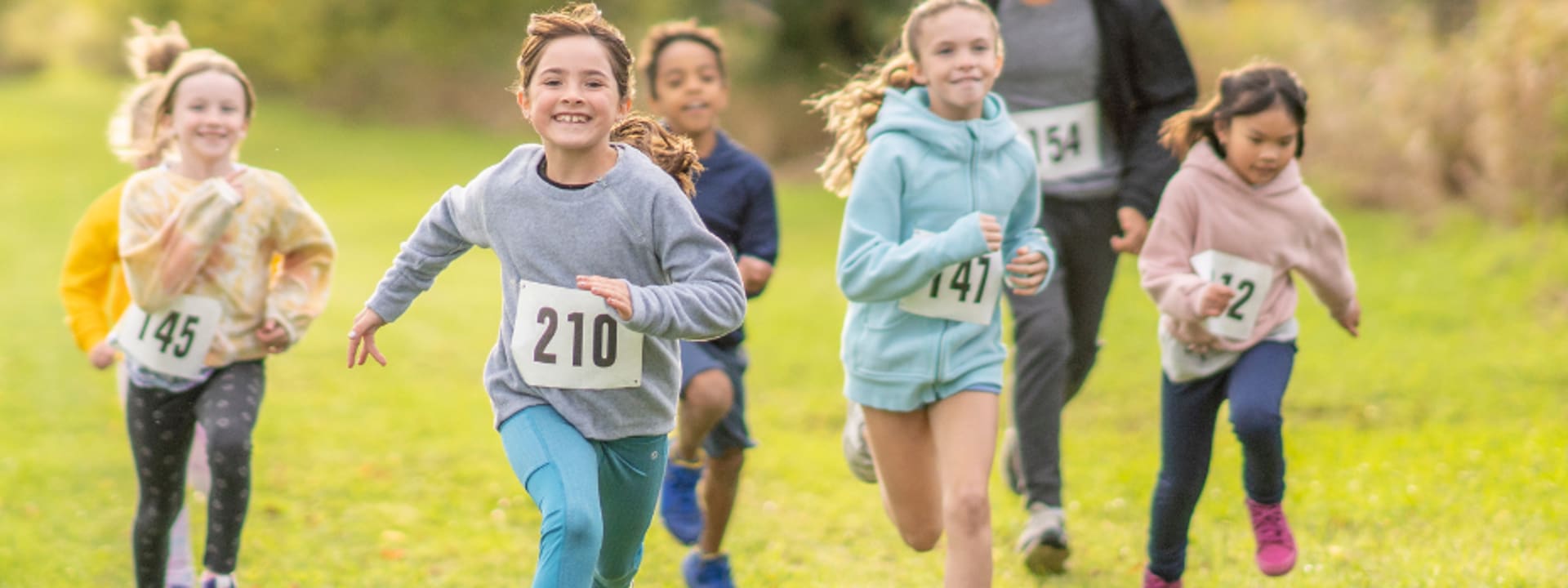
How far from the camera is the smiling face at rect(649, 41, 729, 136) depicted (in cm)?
586

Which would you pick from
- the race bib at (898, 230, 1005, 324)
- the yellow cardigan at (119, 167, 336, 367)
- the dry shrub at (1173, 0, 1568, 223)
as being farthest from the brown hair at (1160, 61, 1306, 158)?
the dry shrub at (1173, 0, 1568, 223)

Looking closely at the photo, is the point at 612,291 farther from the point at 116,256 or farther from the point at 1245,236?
the point at 116,256

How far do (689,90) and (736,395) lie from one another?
3.45 ft

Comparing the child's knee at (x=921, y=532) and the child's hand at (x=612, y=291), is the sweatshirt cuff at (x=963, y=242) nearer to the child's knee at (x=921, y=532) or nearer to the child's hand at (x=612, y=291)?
the child's knee at (x=921, y=532)

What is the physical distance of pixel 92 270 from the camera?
5500mm

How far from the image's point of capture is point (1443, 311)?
12.9 metres

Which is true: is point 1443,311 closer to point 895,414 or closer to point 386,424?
point 386,424

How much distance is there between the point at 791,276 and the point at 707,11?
10.6 metres

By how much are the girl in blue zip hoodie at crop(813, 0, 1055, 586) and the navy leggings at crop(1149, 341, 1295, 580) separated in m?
0.65

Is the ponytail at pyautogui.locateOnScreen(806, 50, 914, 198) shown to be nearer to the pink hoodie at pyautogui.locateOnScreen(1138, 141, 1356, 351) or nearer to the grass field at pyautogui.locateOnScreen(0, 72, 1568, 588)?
the pink hoodie at pyautogui.locateOnScreen(1138, 141, 1356, 351)

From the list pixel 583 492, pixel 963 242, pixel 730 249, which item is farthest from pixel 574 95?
pixel 730 249

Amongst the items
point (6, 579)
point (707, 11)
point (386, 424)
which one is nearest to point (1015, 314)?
point (6, 579)

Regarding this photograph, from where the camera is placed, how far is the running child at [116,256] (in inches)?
214

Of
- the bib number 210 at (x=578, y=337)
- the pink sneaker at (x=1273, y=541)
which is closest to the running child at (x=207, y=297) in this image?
the bib number 210 at (x=578, y=337)
